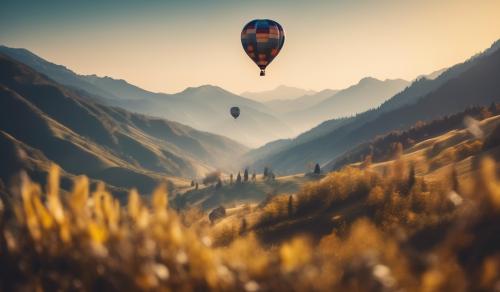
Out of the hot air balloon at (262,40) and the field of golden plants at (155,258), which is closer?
the field of golden plants at (155,258)

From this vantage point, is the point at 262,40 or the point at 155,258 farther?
the point at 262,40

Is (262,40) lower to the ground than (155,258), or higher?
higher

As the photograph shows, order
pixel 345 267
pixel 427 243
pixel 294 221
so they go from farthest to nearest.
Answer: pixel 294 221 → pixel 427 243 → pixel 345 267

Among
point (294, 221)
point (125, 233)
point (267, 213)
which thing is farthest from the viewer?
point (267, 213)

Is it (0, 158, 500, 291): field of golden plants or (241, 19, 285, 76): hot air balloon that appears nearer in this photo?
(0, 158, 500, 291): field of golden plants

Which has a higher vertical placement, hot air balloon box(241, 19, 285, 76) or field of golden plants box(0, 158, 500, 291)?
hot air balloon box(241, 19, 285, 76)

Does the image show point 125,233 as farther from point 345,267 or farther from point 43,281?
point 345,267

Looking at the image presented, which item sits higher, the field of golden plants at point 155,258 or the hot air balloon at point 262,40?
the hot air balloon at point 262,40

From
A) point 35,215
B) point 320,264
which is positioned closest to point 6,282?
point 35,215
